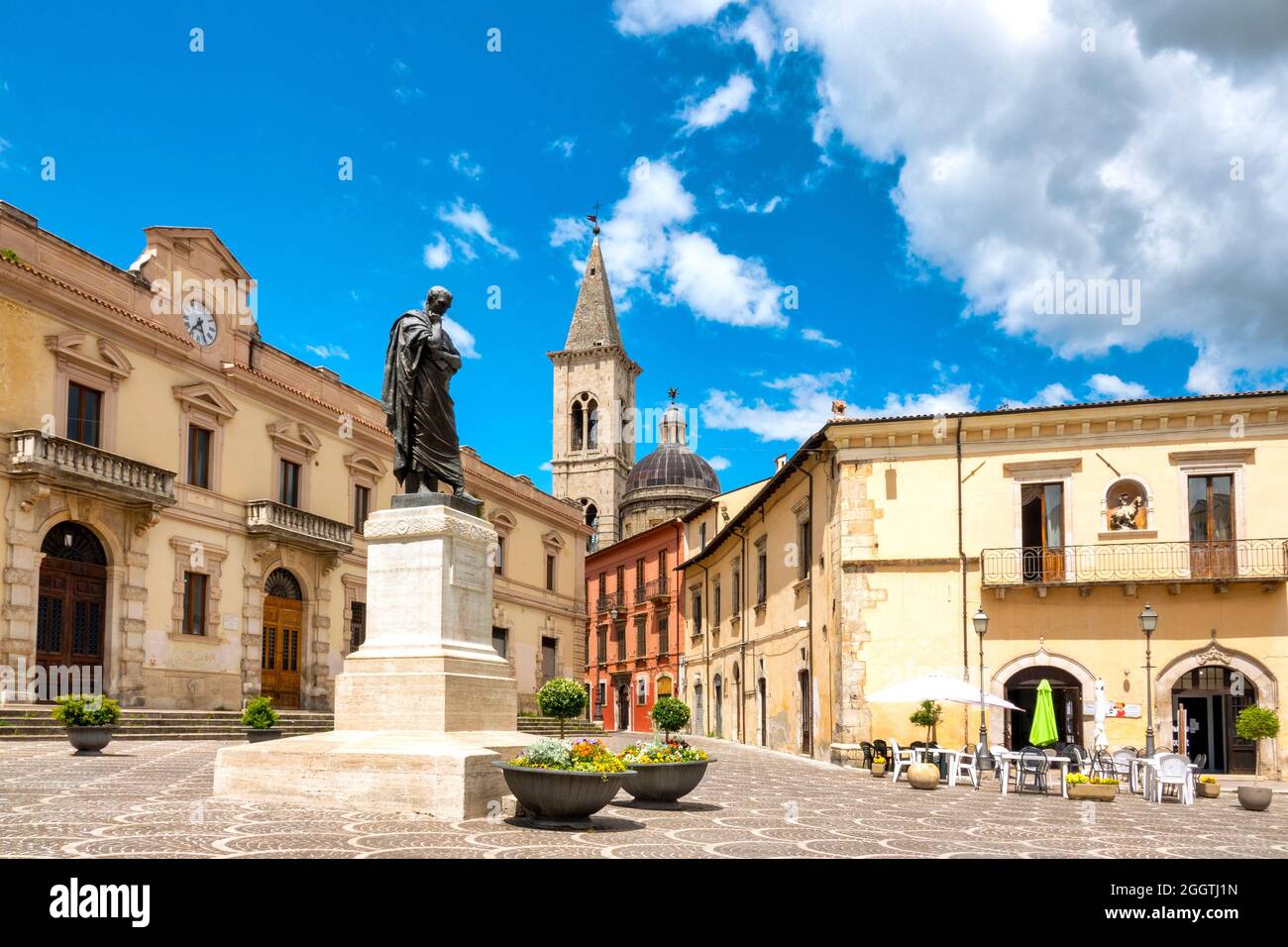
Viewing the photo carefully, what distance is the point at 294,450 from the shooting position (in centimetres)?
3198

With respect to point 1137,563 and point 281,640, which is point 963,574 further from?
point 281,640

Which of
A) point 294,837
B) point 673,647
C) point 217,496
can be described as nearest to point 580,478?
point 673,647

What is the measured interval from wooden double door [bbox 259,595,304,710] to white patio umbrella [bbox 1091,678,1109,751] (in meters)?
20.5

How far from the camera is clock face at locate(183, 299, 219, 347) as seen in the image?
28.2m

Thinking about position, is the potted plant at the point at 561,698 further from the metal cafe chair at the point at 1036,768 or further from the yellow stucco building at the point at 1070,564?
the metal cafe chair at the point at 1036,768

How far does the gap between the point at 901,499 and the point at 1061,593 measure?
3909 mm

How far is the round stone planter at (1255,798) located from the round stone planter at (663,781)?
27.3 feet

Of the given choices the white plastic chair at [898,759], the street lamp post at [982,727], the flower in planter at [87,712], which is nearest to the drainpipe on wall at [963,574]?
the street lamp post at [982,727]

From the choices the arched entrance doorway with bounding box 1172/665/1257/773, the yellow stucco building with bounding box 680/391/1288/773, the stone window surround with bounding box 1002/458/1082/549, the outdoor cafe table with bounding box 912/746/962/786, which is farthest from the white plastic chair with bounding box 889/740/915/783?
the arched entrance doorway with bounding box 1172/665/1257/773

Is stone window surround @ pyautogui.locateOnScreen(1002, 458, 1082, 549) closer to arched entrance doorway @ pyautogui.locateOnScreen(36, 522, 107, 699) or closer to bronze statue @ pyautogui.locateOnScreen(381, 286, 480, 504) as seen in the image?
bronze statue @ pyautogui.locateOnScreen(381, 286, 480, 504)

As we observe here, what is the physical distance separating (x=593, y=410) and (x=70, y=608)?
59.2m

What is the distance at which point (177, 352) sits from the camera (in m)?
27.4
